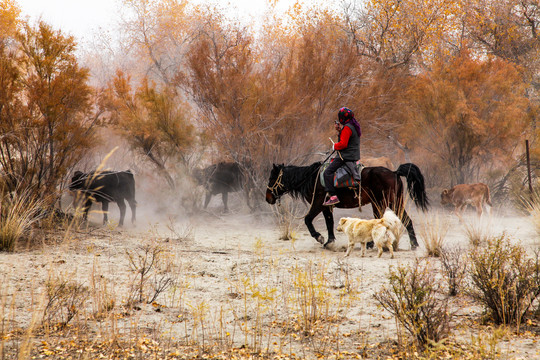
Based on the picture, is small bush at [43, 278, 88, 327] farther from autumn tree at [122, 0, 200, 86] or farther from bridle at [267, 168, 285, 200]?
autumn tree at [122, 0, 200, 86]

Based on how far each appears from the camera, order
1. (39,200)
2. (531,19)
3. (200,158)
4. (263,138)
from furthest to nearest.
→ (531,19) → (200,158) → (263,138) → (39,200)

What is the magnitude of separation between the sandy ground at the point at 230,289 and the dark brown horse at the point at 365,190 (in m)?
0.58

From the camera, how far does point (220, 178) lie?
13.4 m

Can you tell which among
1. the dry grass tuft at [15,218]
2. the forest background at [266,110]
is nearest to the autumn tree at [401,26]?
the forest background at [266,110]

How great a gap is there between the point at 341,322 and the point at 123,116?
10058mm

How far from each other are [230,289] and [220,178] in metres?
8.32

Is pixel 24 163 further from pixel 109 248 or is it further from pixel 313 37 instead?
pixel 313 37

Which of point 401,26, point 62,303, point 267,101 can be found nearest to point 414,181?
point 267,101

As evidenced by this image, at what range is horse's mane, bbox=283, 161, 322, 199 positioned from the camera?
8.56m

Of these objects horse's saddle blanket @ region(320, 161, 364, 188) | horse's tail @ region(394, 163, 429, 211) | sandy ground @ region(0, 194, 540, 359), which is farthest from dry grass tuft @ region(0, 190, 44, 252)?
horse's tail @ region(394, 163, 429, 211)

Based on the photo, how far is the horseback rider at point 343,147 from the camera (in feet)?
25.2

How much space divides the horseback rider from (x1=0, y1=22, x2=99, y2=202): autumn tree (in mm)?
5091

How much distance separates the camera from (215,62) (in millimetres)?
12109

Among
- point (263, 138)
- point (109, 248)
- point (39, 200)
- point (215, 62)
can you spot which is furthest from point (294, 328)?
point (215, 62)
